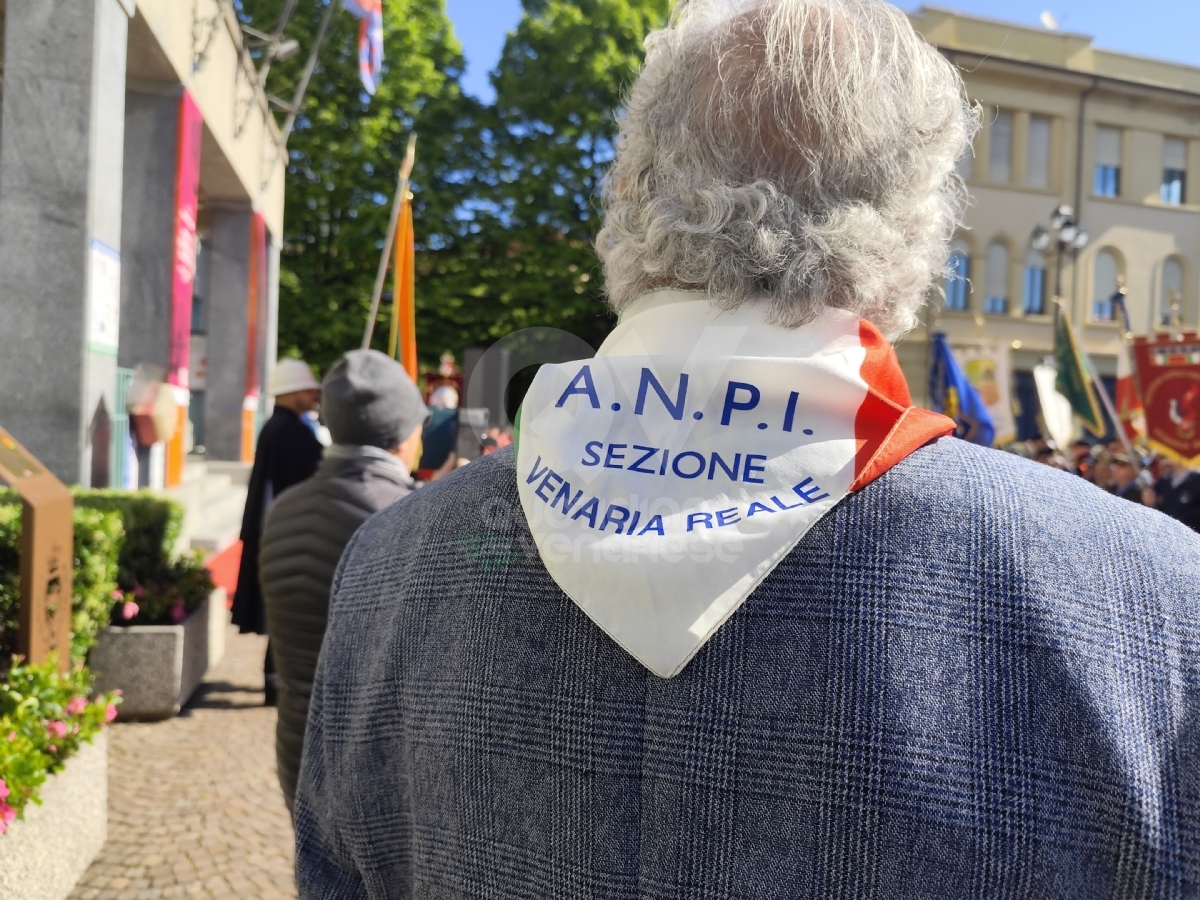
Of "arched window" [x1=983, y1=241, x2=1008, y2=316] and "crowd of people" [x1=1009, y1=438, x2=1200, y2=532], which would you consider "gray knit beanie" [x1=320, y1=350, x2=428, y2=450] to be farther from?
"arched window" [x1=983, y1=241, x2=1008, y2=316]

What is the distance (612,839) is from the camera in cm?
115

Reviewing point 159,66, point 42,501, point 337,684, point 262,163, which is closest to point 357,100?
point 262,163

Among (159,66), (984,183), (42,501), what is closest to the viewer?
(42,501)

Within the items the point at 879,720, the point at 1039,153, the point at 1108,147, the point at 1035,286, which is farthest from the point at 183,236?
the point at 1108,147

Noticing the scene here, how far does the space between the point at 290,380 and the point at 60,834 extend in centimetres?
346

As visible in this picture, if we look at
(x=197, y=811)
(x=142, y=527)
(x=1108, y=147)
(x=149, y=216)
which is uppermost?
(x=1108, y=147)

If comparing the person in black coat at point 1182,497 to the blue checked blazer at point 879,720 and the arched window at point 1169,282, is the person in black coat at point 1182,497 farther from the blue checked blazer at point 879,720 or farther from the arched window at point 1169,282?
the arched window at point 1169,282

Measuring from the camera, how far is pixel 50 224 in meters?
7.45

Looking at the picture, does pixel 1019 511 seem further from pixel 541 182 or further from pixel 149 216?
pixel 541 182

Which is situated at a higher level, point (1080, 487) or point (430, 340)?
point (430, 340)

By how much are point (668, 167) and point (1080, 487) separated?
56 cm

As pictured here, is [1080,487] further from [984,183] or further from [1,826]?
[984,183]

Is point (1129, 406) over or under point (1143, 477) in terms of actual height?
over

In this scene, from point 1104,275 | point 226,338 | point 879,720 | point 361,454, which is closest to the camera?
point 879,720
